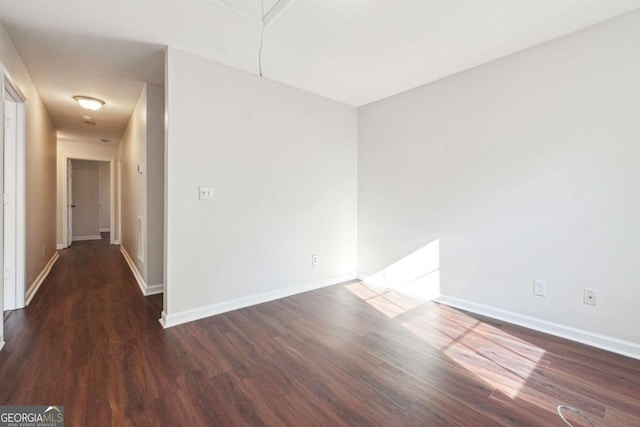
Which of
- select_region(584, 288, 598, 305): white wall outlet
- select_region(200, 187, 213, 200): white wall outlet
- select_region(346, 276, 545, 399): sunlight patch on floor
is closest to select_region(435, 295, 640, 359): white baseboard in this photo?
select_region(346, 276, 545, 399): sunlight patch on floor

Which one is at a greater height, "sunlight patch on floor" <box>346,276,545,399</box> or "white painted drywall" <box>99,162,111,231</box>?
"white painted drywall" <box>99,162,111,231</box>

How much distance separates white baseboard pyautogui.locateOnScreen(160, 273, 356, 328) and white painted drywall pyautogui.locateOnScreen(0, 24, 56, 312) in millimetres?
1871

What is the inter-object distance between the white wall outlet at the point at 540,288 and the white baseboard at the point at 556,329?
22cm

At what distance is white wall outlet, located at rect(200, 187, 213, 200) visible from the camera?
104 inches

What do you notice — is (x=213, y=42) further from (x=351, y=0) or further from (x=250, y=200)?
(x=250, y=200)

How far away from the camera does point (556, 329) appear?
2.33 metres

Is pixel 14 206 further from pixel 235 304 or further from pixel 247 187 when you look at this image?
pixel 235 304

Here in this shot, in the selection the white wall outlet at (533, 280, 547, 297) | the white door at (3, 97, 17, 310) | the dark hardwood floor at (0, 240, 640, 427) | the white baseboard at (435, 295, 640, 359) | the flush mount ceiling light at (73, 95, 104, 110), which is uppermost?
the flush mount ceiling light at (73, 95, 104, 110)

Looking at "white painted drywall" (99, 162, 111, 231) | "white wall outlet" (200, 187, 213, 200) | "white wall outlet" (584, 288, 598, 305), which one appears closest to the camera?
"white wall outlet" (584, 288, 598, 305)

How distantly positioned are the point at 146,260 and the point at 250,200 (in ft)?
4.88

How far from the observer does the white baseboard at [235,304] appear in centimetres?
251

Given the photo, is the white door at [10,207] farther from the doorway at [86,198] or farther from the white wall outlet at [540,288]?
the doorway at [86,198]

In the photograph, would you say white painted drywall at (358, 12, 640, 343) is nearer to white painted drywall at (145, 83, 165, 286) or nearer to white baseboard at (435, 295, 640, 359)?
white baseboard at (435, 295, 640, 359)

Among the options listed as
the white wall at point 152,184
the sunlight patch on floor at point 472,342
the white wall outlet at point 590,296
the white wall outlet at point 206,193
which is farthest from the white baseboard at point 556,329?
the white wall at point 152,184
